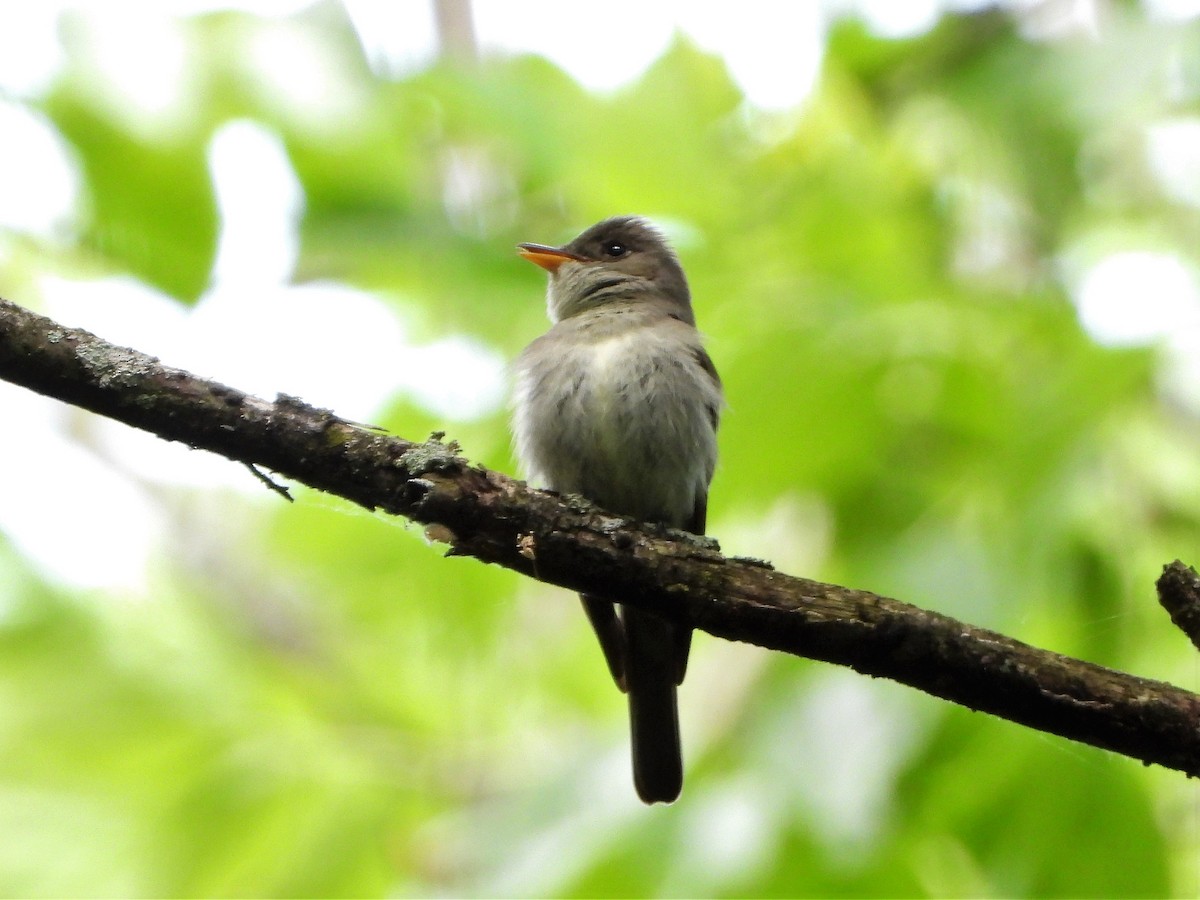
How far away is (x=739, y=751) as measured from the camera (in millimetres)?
3986

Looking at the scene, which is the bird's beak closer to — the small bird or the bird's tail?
the small bird

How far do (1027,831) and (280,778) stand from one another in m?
2.60

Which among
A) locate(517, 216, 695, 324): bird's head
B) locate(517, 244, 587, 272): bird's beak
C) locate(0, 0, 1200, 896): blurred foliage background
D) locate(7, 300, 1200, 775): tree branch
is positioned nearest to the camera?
locate(7, 300, 1200, 775): tree branch

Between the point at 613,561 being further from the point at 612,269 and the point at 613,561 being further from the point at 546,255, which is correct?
the point at 612,269

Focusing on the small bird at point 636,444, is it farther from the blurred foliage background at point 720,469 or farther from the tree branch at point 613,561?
the tree branch at point 613,561

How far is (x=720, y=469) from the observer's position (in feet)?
13.0

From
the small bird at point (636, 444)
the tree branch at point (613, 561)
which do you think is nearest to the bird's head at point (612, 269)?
the small bird at point (636, 444)

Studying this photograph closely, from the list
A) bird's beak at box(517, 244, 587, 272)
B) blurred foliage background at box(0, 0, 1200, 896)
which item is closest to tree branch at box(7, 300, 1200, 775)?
blurred foliage background at box(0, 0, 1200, 896)

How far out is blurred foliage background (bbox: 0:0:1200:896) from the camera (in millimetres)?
3713

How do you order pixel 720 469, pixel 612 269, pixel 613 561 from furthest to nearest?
pixel 612 269 < pixel 720 469 < pixel 613 561

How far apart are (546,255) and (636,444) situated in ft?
4.13

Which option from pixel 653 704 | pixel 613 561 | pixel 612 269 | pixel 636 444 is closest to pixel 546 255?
pixel 612 269

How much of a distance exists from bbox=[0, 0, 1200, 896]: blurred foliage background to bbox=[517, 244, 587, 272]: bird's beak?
109mm

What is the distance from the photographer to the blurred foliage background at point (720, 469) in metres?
3.71
